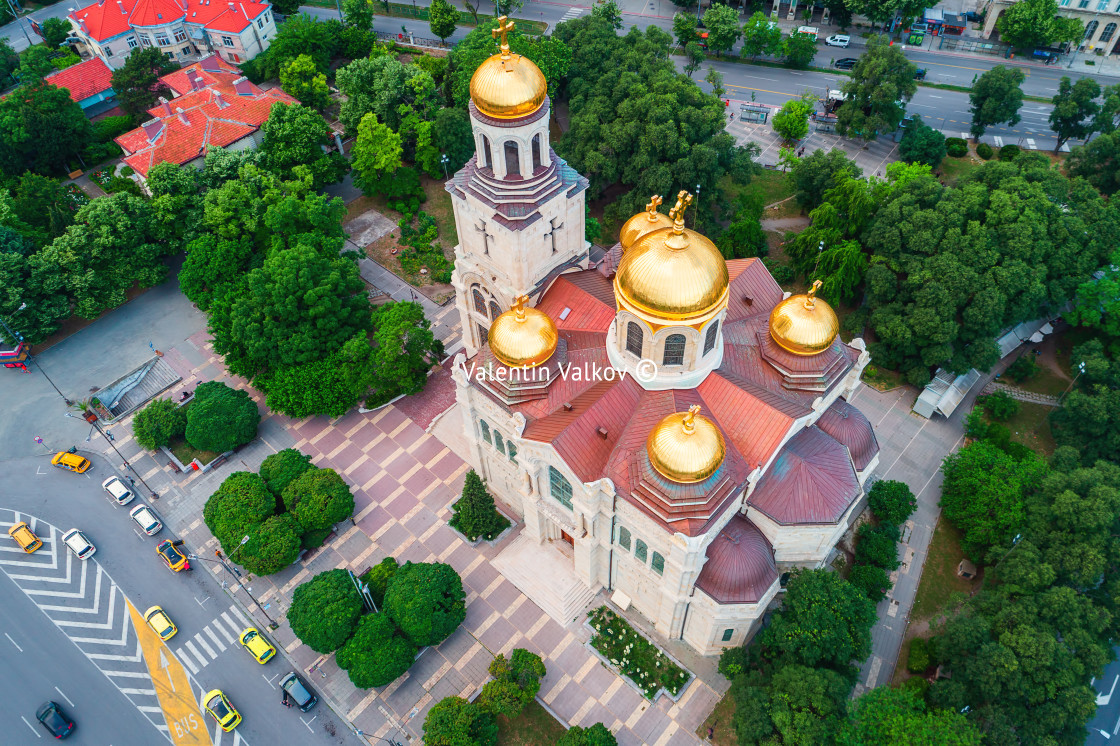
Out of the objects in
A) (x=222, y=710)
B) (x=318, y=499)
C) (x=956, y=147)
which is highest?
(x=956, y=147)

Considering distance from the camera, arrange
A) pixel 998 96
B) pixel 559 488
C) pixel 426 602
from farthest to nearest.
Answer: pixel 998 96, pixel 559 488, pixel 426 602

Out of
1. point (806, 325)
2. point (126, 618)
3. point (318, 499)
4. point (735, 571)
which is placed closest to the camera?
point (735, 571)

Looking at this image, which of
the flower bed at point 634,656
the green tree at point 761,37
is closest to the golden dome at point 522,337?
the flower bed at point 634,656

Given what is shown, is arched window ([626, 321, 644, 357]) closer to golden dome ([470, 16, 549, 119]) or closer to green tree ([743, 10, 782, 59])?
golden dome ([470, 16, 549, 119])

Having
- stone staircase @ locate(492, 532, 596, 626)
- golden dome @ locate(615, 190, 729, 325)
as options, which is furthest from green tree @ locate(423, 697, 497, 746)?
golden dome @ locate(615, 190, 729, 325)

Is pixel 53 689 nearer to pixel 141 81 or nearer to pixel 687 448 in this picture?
pixel 687 448

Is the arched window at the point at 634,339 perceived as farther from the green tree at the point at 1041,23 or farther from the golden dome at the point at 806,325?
the green tree at the point at 1041,23

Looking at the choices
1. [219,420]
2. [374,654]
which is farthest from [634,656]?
[219,420]
